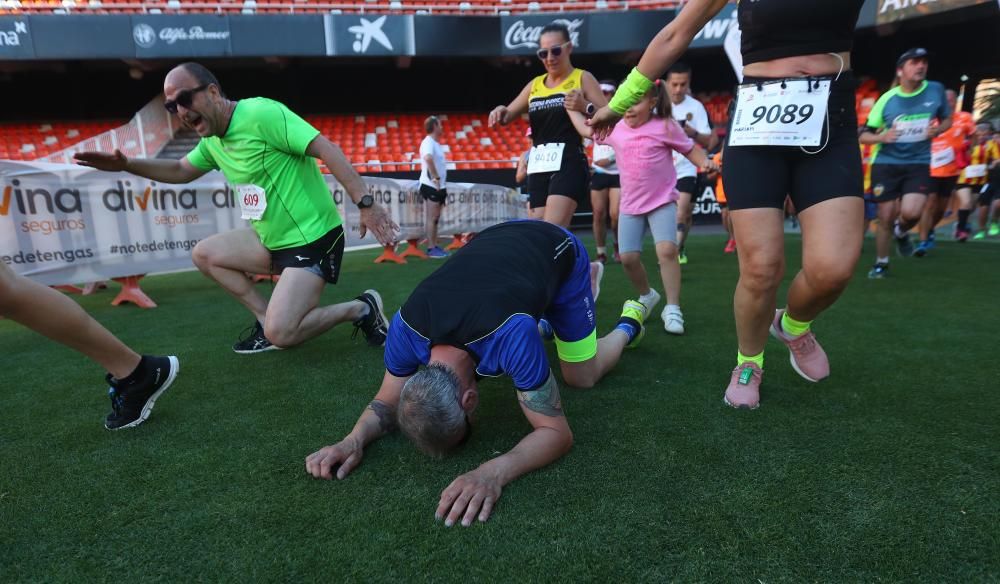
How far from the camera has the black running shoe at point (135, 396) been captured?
211cm

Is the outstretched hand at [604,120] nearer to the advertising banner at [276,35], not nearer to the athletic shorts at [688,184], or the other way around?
the athletic shorts at [688,184]

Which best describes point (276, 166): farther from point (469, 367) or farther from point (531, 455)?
point (531, 455)

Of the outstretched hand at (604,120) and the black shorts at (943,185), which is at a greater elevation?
the outstretched hand at (604,120)

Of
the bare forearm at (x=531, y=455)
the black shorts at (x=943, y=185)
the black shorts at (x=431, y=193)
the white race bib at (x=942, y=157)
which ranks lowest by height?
the bare forearm at (x=531, y=455)

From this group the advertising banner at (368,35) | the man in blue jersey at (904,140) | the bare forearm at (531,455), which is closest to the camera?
the bare forearm at (531,455)

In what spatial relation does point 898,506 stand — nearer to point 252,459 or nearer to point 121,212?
point 252,459

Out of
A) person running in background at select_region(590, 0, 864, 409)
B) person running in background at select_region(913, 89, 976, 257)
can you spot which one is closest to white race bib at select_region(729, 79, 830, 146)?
person running in background at select_region(590, 0, 864, 409)

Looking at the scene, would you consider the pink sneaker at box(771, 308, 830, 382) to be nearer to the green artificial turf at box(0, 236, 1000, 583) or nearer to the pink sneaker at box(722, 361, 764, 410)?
the green artificial turf at box(0, 236, 1000, 583)

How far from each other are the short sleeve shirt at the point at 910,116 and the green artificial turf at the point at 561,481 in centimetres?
295

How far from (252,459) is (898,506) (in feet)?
6.65

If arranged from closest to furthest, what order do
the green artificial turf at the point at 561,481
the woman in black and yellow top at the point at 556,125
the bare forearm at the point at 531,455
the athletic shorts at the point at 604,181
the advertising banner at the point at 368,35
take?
1. the green artificial turf at the point at 561,481
2. the bare forearm at the point at 531,455
3. the woman in black and yellow top at the point at 556,125
4. the athletic shorts at the point at 604,181
5. the advertising banner at the point at 368,35

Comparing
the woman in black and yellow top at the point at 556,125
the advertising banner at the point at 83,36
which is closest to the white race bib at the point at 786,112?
the woman in black and yellow top at the point at 556,125

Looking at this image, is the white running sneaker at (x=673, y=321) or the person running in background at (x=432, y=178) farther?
the person running in background at (x=432, y=178)

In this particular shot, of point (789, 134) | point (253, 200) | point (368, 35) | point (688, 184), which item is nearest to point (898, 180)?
point (688, 184)
